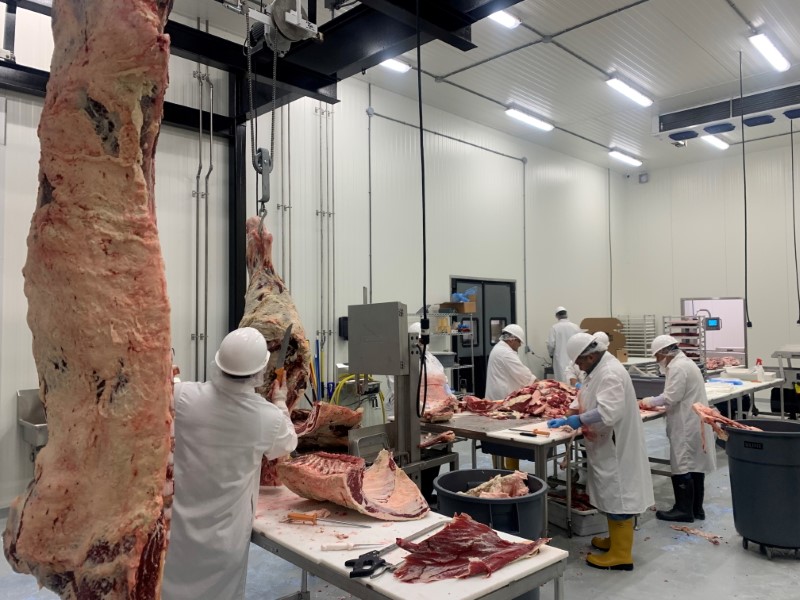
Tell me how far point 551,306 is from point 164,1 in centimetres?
1189

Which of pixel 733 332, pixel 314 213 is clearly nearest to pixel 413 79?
pixel 314 213

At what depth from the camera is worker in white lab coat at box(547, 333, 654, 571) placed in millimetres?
4352

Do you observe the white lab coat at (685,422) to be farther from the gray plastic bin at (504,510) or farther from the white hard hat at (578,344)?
the gray plastic bin at (504,510)

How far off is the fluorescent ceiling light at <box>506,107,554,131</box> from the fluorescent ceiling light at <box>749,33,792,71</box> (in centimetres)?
366

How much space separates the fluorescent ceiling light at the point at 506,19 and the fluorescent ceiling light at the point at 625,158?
261 inches

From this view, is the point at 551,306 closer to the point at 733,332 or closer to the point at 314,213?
the point at 733,332

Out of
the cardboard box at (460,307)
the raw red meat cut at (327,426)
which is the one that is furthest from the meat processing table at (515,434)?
the cardboard box at (460,307)

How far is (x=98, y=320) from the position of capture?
1224mm

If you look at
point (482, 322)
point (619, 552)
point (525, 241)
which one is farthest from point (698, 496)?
point (525, 241)

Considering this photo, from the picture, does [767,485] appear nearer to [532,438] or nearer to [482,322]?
[532,438]

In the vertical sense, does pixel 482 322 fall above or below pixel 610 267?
below

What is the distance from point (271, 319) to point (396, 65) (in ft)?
19.8

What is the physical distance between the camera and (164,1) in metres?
1.29

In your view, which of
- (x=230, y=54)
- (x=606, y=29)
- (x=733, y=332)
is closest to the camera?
(x=230, y=54)
